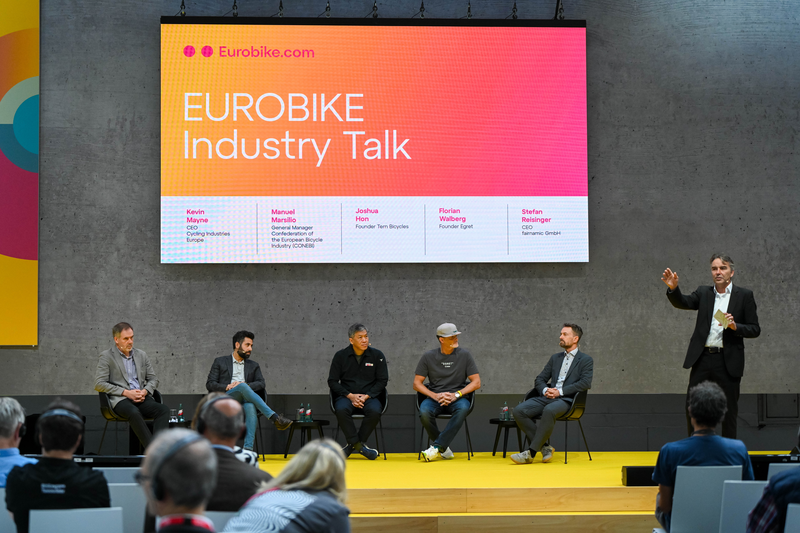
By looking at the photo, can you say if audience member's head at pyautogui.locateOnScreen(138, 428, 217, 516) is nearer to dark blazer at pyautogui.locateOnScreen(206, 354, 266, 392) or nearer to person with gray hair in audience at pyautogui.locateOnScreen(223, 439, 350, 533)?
person with gray hair in audience at pyautogui.locateOnScreen(223, 439, 350, 533)

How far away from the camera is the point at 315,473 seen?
1913 millimetres

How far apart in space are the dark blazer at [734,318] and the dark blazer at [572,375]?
2.49 ft

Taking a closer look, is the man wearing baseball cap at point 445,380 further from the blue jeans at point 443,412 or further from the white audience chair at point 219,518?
the white audience chair at point 219,518

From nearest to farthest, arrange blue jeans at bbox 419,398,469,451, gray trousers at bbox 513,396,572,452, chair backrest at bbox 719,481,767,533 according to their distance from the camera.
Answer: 1. chair backrest at bbox 719,481,767,533
2. gray trousers at bbox 513,396,572,452
3. blue jeans at bbox 419,398,469,451

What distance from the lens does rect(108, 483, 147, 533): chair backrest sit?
2889 millimetres

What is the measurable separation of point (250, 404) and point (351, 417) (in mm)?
813

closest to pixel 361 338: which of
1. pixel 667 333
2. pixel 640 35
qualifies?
pixel 667 333

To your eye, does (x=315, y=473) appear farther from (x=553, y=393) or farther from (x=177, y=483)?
(x=553, y=393)

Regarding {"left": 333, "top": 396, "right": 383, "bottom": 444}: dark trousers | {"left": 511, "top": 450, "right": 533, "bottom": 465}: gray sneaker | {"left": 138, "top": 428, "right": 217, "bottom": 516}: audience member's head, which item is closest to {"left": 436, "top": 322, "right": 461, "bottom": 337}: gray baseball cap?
{"left": 333, "top": 396, "right": 383, "bottom": 444}: dark trousers

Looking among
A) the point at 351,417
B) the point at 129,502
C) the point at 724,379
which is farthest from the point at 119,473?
the point at 724,379

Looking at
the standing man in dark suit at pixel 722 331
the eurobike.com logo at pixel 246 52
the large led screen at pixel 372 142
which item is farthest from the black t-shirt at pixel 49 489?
the eurobike.com logo at pixel 246 52

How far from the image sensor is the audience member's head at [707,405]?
2.98 meters

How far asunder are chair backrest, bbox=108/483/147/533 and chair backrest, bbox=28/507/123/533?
0.59m

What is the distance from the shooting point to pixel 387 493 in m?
4.57
